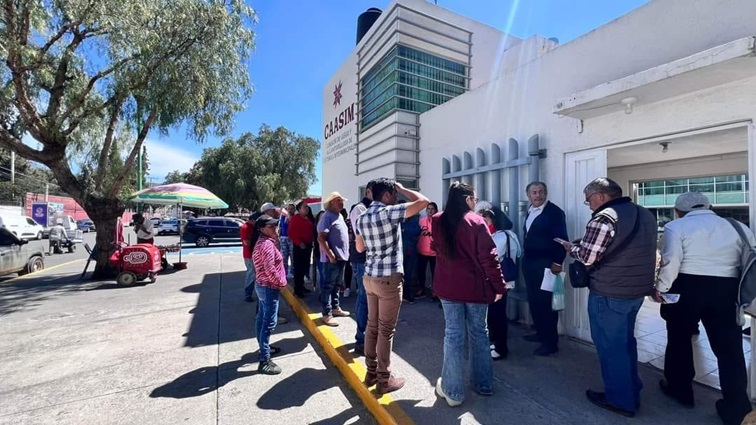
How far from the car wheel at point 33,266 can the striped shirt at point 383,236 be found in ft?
40.8

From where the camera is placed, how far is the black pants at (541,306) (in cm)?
387

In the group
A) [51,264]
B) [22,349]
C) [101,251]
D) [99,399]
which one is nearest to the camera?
[99,399]

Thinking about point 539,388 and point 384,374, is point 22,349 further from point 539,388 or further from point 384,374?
point 539,388

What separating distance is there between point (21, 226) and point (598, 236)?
2545cm

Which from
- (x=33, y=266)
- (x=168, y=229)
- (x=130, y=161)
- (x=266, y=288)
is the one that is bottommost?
(x=33, y=266)

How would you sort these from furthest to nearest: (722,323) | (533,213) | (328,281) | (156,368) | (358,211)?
(328,281) < (358,211) < (533,213) < (156,368) < (722,323)

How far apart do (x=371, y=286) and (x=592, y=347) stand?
284 cm

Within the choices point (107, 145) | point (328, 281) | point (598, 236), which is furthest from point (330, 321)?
point (107, 145)

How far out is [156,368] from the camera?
3.87 metres

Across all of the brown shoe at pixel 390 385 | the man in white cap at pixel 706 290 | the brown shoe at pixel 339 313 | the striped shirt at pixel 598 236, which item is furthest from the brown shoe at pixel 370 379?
the man in white cap at pixel 706 290

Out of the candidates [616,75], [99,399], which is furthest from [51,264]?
[616,75]

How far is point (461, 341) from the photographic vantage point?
2834 mm

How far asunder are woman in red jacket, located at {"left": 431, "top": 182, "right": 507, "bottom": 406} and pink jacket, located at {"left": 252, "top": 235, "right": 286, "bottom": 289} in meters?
1.74

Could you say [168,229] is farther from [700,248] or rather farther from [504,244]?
[700,248]
